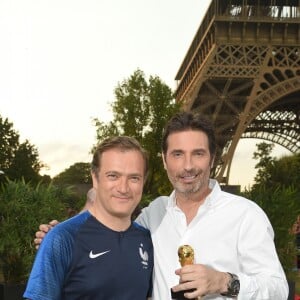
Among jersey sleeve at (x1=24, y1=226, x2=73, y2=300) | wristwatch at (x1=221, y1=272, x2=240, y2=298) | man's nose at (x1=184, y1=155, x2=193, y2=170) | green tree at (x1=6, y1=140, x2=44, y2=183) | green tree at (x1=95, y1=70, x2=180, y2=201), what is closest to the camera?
jersey sleeve at (x1=24, y1=226, x2=73, y2=300)

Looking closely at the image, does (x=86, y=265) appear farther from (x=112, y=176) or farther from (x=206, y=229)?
(x=206, y=229)

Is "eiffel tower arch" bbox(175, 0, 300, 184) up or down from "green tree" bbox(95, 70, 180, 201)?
up

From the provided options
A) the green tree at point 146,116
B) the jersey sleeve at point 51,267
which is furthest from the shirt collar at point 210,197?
the green tree at point 146,116

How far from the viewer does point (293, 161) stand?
1996 inches

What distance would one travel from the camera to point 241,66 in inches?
1551

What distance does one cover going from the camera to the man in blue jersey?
2715 millimetres

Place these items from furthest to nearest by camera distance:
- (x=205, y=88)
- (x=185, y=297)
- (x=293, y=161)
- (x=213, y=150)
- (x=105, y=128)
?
(x=293, y=161), (x=205, y=88), (x=105, y=128), (x=213, y=150), (x=185, y=297)

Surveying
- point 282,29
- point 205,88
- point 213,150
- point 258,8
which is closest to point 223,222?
point 213,150

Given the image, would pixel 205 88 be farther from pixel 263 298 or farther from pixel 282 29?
pixel 263 298

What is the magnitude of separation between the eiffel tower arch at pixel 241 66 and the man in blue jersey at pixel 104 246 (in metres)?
35.0

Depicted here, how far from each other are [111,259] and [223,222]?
692 millimetres

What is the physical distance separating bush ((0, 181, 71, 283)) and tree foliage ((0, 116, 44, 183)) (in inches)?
1148

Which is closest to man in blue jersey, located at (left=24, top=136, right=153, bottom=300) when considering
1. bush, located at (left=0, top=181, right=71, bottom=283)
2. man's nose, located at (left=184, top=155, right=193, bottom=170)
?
man's nose, located at (left=184, top=155, right=193, bottom=170)

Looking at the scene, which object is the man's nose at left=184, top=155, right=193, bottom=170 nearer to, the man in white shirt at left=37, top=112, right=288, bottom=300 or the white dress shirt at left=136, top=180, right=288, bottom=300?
the man in white shirt at left=37, top=112, right=288, bottom=300
